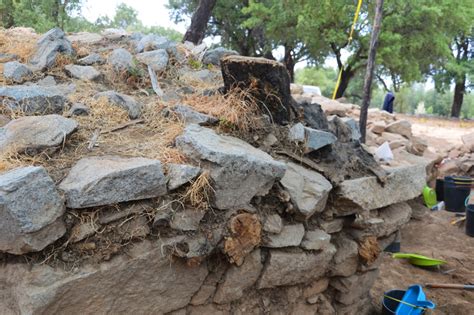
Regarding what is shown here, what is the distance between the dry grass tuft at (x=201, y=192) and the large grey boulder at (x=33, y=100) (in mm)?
1350

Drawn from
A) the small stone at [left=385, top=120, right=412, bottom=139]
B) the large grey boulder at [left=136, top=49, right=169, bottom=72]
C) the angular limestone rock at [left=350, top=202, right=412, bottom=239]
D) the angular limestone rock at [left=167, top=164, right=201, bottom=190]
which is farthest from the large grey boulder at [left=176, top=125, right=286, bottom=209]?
the small stone at [left=385, top=120, right=412, bottom=139]

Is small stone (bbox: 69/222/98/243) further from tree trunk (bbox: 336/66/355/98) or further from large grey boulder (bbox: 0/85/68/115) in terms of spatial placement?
tree trunk (bbox: 336/66/355/98)

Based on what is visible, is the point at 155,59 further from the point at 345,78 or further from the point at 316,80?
the point at 316,80

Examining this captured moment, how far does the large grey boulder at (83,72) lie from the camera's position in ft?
12.8

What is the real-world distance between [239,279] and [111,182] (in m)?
1.07

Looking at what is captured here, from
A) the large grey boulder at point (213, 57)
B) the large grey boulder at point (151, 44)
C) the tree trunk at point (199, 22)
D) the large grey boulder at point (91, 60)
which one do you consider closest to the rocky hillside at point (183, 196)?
the large grey boulder at point (91, 60)

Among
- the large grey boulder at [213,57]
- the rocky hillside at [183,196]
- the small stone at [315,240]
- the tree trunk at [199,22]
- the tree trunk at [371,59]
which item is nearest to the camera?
the rocky hillside at [183,196]

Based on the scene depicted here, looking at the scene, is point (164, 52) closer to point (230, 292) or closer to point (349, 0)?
point (230, 292)

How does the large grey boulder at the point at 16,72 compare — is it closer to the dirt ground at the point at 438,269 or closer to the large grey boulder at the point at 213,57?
the large grey boulder at the point at 213,57

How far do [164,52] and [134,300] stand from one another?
3.04 metres

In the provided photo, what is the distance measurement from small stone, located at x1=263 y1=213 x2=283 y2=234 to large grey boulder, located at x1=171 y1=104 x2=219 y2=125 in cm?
81

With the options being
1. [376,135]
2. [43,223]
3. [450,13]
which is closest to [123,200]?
[43,223]

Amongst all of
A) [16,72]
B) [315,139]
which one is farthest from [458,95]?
[16,72]

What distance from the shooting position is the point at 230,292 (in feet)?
8.70
